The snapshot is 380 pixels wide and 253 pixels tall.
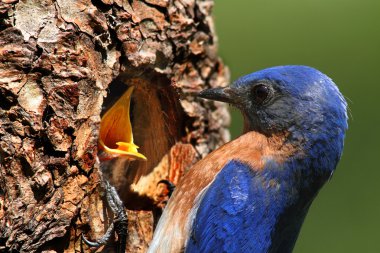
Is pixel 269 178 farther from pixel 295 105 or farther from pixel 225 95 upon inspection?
pixel 225 95

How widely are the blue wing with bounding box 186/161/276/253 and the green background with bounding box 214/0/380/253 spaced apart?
111 inches

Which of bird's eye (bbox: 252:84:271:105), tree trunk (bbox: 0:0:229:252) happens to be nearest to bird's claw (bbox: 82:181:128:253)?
tree trunk (bbox: 0:0:229:252)

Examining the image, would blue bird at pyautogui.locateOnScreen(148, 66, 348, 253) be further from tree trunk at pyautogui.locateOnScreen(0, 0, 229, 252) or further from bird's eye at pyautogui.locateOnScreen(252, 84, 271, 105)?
tree trunk at pyautogui.locateOnScreen(0, 0, 229, 252)

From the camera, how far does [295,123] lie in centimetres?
534

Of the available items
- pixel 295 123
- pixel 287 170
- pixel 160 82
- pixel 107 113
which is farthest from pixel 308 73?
pixel 107 113

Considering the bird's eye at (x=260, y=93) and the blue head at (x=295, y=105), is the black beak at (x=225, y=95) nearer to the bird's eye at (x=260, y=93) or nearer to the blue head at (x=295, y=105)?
the blue head at (x=295, y=105)

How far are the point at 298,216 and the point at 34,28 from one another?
2222 millimetres

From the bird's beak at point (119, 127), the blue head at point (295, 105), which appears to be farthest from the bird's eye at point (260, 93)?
the bird's beak at point (119, 127)

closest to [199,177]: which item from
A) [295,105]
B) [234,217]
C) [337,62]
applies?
[234,217]

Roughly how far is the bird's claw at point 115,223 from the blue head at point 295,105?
1025mm

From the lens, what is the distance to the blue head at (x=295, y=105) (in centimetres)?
523

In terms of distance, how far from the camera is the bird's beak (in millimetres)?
5566

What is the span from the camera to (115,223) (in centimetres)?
512

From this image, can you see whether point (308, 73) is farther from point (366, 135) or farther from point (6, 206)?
point (366, 135)
